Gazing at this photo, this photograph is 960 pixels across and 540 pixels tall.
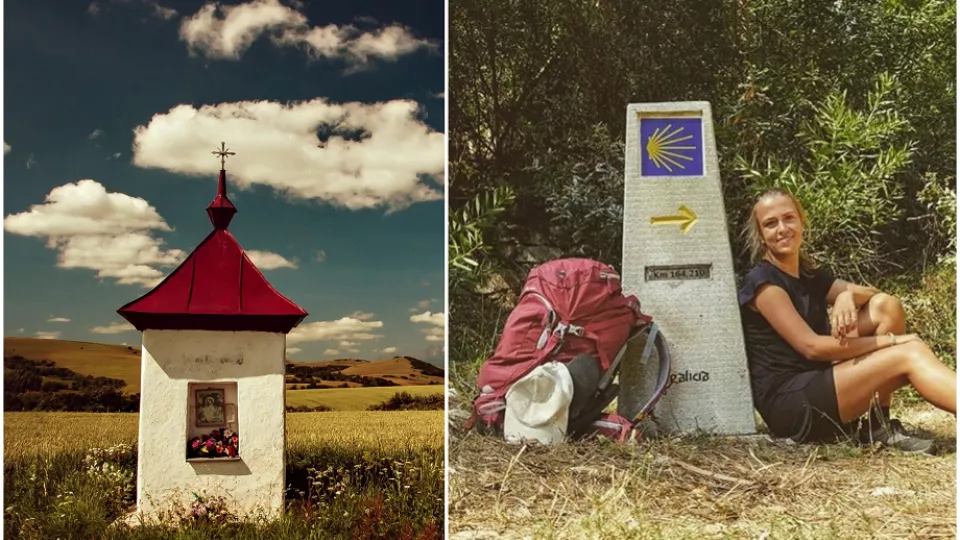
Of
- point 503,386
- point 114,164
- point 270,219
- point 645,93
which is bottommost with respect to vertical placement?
point 503,386

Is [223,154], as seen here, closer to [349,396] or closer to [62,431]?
[349,396]

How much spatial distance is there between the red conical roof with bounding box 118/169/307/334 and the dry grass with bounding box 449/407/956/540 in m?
1.50

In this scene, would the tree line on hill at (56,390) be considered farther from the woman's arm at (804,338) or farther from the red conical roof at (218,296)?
the woman's arm at (804,338)

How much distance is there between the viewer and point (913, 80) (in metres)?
5.30

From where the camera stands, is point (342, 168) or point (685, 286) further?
point (342, 168)

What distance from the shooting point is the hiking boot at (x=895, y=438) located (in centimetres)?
505

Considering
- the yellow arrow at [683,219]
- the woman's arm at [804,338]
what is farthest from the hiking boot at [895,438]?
the yellow arrow at [683,219]

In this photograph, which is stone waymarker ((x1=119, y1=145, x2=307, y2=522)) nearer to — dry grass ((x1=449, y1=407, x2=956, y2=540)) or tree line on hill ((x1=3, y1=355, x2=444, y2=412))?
tree line on hill ((x1=3, y1=355, x2=444, y2=412))

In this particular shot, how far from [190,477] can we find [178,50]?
2.65 m

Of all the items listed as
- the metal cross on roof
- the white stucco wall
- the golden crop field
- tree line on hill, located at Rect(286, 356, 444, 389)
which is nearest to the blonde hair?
tree line on hill, located at Rect(286, 356, 444, 389)

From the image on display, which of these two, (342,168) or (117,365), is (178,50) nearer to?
(342,168)

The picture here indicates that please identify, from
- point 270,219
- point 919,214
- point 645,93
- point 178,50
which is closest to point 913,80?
point 919,214

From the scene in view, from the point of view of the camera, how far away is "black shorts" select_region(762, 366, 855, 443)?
507 cm

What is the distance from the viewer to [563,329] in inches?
200
